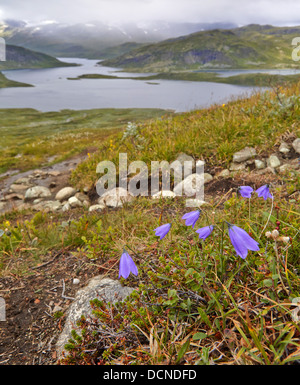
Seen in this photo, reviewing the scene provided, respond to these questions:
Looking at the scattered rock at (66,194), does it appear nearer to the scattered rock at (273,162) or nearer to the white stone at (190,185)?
the white stone at (190,185)

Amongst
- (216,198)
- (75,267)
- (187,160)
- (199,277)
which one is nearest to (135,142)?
(187,160)

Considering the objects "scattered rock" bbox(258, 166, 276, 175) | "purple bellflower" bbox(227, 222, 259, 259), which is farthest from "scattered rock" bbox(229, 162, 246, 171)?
"purple bellflower" bbox(227, 222, 259, 259)

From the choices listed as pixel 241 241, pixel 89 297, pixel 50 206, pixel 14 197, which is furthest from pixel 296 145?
pixel 14 197

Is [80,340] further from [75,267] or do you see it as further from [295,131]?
[295,131]

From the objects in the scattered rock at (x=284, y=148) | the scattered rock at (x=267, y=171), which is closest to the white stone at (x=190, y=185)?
the scattered rock at (x=267, y=171)

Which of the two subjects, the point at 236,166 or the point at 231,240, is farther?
the point at 236,166

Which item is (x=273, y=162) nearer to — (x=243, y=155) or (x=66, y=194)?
(x=243, y=155)
